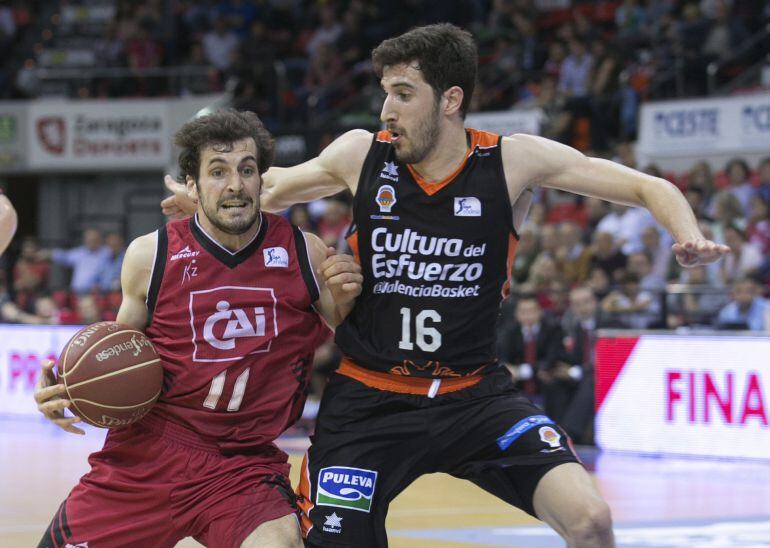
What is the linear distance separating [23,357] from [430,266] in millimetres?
11514

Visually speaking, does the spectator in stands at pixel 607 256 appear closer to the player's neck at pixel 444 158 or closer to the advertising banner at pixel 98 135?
the player's neck at pixel 444 158

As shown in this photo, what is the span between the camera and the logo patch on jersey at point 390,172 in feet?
16.8

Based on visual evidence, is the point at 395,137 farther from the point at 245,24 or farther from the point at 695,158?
the point at 245,24

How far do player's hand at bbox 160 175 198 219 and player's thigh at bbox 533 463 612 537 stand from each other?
6.04 ft

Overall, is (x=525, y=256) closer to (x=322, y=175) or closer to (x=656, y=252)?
(x=656, y=252)

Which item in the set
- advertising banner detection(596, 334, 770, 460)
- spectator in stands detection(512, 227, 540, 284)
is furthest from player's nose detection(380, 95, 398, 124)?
spectator in stands detection(512, 227, 540, 284)

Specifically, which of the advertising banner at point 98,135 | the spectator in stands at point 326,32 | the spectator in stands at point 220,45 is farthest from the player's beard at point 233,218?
the spectator in stands at point 220,45

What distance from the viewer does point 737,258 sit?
12.6m

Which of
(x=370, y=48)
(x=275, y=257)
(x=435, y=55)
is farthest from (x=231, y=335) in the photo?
(x=370, y=48)

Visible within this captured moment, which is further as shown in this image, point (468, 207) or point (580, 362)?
point (580, 362)

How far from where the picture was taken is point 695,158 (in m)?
15.5

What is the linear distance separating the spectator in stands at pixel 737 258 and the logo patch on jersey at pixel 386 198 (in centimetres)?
803

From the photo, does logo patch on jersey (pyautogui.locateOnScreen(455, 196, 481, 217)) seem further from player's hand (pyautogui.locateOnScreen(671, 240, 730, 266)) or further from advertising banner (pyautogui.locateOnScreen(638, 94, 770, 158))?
advertising banner (pyautogui.locateOnScreen(638, 94, 770, 158))

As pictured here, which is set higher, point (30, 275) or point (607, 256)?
point (607, 256)
